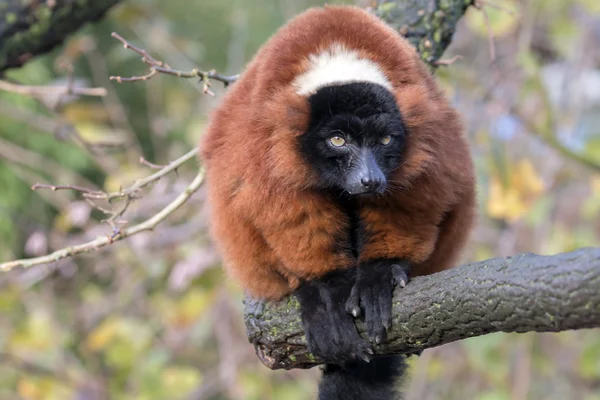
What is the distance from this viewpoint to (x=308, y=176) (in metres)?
2.27

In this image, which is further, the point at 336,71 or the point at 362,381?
the point at 362,381

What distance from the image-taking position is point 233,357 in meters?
5.20

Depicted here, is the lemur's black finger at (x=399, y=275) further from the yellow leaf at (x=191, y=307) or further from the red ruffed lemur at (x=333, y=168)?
the yellow leaf at (x=191, y=307)

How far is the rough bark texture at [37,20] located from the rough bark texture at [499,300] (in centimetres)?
203

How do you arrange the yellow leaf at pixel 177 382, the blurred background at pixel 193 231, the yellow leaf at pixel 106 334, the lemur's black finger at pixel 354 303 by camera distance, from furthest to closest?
1. the yellow leaf at pixel 106 334
2. the yellow leaf at pixel 177 382
3. the blurred background at pixel 193 231
4. the lemur's black finger at pixel 354 303

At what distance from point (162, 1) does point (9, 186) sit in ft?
10.5

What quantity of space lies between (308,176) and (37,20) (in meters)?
1.65

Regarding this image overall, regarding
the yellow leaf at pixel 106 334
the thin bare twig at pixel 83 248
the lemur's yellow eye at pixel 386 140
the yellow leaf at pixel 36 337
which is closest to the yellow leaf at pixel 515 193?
the lemur's yellow eye at pixel 386 140

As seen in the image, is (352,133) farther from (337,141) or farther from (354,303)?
(354,303)

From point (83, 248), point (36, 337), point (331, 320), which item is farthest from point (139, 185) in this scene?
point (36, 337)

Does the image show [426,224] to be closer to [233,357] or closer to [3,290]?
[233,357]

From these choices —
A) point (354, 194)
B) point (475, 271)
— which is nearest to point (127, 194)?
point (354, 194)

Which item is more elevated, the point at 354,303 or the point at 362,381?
the point at 354,303

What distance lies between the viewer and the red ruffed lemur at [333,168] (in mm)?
2203
